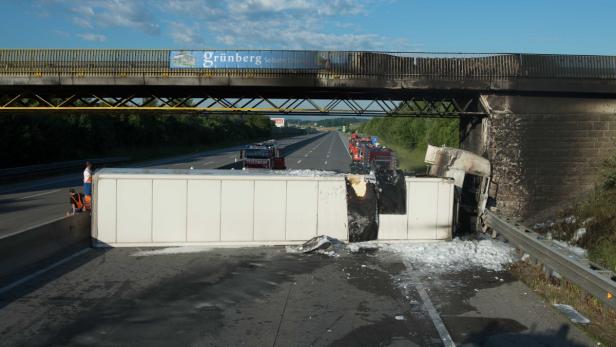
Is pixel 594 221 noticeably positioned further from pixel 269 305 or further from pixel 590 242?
pixel 269 305

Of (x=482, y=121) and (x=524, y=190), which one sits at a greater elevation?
(x=482, y=121)

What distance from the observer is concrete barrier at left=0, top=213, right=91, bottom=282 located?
29.0ft

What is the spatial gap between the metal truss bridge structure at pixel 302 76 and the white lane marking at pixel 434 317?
13165 millimetres

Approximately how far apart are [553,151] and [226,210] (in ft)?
44.3

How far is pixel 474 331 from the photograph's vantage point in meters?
6.50

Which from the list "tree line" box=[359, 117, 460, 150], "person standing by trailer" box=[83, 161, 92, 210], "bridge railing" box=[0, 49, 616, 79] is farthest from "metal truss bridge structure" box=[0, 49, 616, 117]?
"tree line" box=[359, 117, 460, 150]

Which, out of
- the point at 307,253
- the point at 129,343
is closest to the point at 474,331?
the point at 129,343

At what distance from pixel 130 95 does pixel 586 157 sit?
1997 cm

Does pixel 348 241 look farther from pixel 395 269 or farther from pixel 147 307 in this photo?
pixel 147 307

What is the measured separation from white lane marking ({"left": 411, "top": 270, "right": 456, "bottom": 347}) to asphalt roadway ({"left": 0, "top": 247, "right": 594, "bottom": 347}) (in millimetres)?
15

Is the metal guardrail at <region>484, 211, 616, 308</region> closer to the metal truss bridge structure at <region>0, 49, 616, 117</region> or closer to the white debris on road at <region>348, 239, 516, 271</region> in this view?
the white debris on road at <region>348, 239, 516, 271</region>

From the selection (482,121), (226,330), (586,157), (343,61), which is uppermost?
(343,61)

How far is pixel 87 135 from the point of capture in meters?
52.8

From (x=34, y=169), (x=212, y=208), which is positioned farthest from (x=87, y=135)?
(x=212, y=208)
